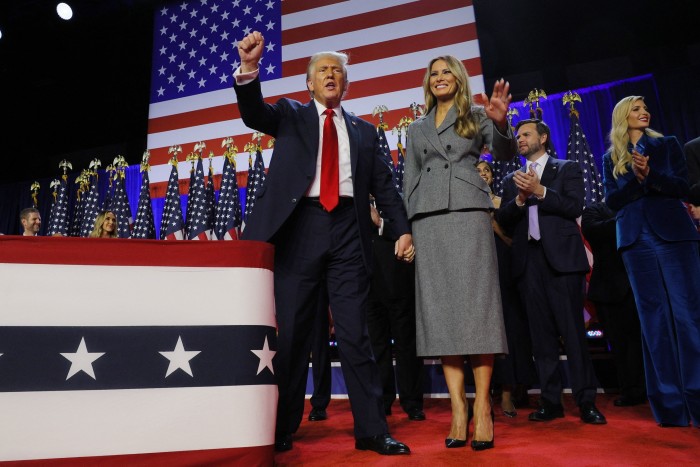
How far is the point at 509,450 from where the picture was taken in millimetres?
2008

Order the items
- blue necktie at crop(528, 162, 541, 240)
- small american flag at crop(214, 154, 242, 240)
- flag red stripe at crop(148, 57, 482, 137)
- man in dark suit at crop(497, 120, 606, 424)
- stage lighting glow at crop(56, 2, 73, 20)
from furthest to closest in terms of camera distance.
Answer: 1. stage lighting glow at crop(56, 2, 73, 20)
2. small american flag at crop(214, 154, 242, 240)
3. flag red stripe at crop(148, 57, 482, 137)
4. blue necktie at crop(528, 162, 541, 240)
5. man in dark suit at crop(497, 120, 606, 424)

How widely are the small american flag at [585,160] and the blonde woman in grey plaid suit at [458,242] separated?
3.69 meters

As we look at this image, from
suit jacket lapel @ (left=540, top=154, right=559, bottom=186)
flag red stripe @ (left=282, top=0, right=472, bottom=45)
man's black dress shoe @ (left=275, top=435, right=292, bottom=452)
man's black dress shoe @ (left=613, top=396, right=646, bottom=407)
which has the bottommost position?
man's black dress shoe @ (left=613, top=396, right=646, bottom=407)

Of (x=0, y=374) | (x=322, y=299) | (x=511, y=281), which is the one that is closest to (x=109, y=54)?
(x=322, y=299)

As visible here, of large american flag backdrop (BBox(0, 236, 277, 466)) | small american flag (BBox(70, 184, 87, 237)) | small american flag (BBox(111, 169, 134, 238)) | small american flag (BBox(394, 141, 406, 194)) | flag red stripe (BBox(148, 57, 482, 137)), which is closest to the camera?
large american flag backdrop (BBox(0, 236, 277, 466))

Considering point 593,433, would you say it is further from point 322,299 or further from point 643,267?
point 322,299

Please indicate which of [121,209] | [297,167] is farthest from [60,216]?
[297,167]

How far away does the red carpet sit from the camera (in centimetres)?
184

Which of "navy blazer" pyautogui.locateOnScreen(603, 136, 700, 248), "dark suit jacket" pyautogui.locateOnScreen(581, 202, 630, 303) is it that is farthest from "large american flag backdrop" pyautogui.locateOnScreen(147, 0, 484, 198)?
"navy blazer" pyautogui.locateOnScreen(603, 136, 700, 248)

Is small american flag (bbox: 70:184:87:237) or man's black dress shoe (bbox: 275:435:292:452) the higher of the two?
small american flag (bbox: 70:184:87:237)

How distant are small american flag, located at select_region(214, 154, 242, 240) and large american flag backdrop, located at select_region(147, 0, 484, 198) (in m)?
0.24

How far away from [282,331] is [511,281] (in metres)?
1.71

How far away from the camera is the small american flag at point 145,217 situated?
23.0 feet

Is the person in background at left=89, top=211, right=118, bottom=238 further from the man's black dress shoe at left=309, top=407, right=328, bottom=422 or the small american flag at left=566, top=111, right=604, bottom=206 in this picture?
the small american flag at left=566, top=111, right=604, bottom=206
